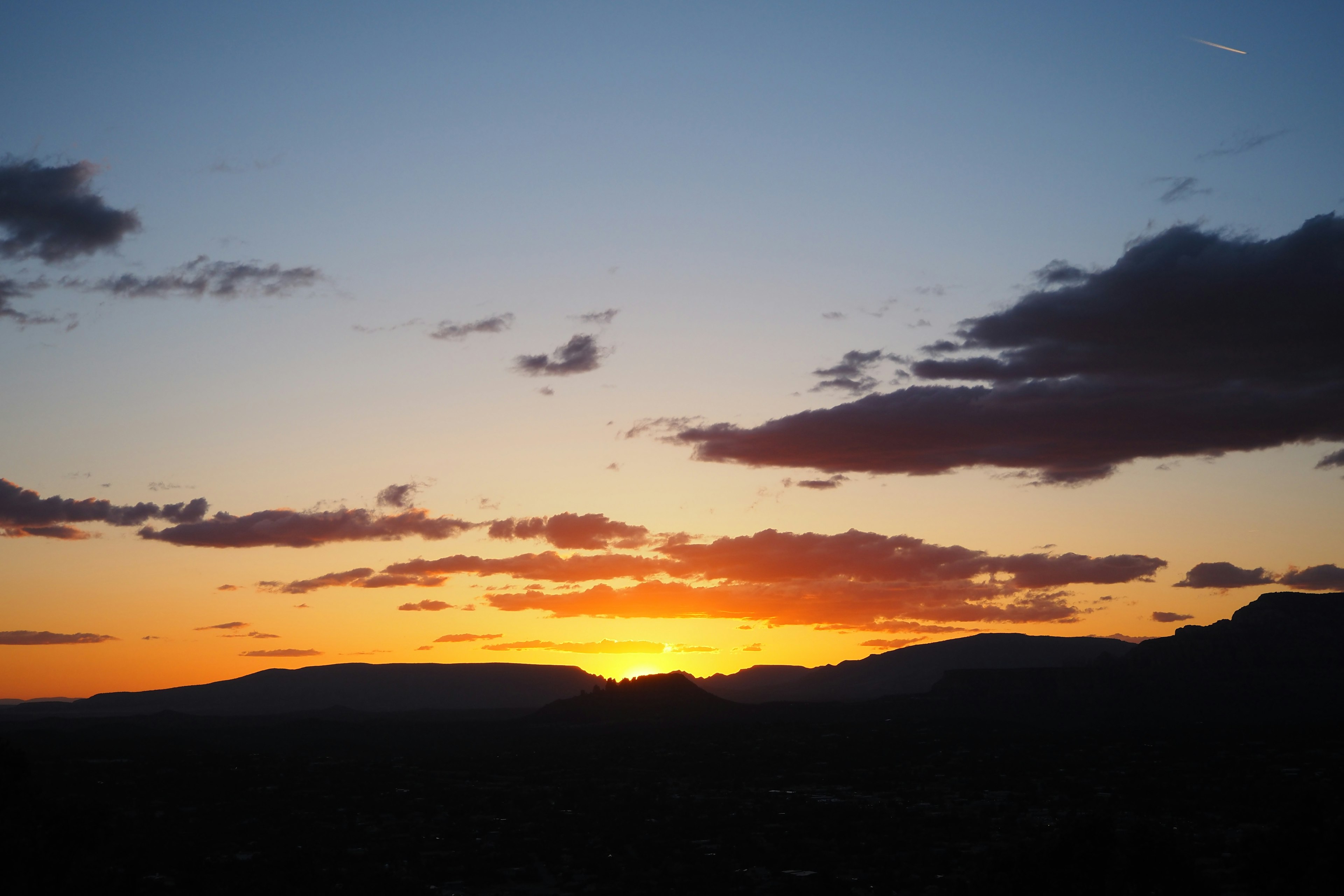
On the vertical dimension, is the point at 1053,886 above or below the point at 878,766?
above

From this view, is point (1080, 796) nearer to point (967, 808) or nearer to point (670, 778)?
point (967, 808)

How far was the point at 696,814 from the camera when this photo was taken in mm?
94438

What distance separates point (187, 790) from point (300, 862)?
36130mm

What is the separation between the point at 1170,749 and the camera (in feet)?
412

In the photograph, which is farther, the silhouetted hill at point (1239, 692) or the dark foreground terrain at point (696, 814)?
the silhouetted hill at point (1239, 692)

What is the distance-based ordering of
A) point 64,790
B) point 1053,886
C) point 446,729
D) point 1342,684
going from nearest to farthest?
point 1053,886
point 64,790
point 1342,684
point 446,729

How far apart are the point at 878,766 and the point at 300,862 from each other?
7687 centimetres

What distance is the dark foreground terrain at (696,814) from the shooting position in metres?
42.1

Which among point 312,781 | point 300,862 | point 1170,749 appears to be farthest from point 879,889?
point 1170,749

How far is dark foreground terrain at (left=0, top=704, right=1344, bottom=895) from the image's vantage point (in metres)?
42.1

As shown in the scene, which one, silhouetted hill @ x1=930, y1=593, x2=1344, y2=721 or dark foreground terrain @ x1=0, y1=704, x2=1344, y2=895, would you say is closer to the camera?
dark foreground terrain @ x1=0, y1=704, x2=1344, y2=895

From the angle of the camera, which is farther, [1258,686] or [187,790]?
[1258,686]

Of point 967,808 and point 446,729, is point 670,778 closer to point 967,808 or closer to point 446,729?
point 967,808

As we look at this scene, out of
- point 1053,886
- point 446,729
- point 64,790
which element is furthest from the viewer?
point 446,729
